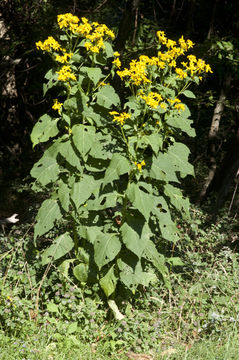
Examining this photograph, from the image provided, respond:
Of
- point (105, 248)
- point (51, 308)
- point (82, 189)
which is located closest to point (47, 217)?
point (82, 189)

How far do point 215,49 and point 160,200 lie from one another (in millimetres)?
3092

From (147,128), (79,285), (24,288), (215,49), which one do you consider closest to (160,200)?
(147,128)

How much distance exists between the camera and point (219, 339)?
11.1 ft

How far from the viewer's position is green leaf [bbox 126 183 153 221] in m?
3.05

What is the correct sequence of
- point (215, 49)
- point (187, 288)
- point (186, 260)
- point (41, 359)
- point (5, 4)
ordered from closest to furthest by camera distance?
point (41, 359), point (187, 288), point (186, 260), point (215, 49), point (5, 4)

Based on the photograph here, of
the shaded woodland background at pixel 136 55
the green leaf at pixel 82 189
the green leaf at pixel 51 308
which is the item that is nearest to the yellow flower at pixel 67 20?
the green leaf at pixel 82 189

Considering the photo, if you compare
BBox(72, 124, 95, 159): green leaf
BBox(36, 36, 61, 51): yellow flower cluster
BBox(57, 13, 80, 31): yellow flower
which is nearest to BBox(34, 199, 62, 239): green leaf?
BBox(72, 124, 95, 159): green leaf

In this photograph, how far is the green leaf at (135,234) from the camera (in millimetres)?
3152

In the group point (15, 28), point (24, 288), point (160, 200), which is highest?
point (15, 28)

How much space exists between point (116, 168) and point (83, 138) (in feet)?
1.08

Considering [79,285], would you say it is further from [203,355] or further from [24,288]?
[203,355]

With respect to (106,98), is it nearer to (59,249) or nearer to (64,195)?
(64,195)

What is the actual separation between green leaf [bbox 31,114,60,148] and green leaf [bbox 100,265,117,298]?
44.5 inches

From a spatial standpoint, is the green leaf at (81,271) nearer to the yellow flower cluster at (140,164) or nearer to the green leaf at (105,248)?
the green leaf at (105,248)
